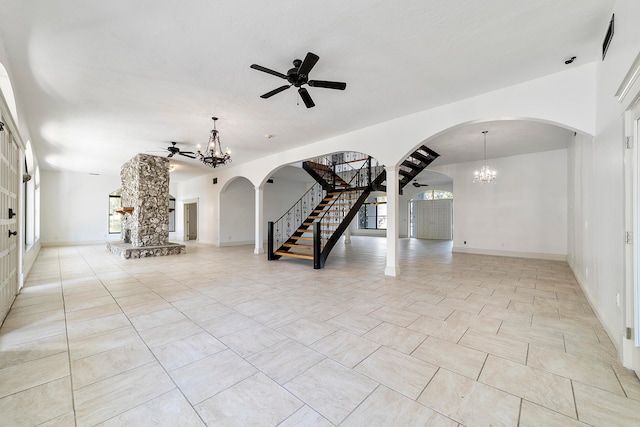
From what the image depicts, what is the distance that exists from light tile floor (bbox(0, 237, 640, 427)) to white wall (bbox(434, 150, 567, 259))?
12.6ft

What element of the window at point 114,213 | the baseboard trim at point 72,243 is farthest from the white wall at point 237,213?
the baseboard trim at point 72,243

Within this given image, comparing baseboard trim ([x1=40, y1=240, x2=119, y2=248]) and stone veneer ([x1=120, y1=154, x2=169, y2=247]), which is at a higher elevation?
stone veneer ([x1=120, y1=154, x2=169, y2=247])

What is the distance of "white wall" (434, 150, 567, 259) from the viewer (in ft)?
24.0

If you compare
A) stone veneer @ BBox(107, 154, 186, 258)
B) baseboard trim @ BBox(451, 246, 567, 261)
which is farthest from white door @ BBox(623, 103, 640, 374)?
stone veneer @ BBox(107, 154, 186, 258)

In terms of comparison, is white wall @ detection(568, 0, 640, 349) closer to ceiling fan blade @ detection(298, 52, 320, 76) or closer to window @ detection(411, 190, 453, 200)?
ceiling fan blade @ detection(298, 52, 320, 76)

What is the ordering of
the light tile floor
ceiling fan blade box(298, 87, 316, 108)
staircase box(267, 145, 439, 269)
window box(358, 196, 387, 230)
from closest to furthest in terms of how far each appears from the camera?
the light tile floor
ceiling fan blade box(298, 87, 316, 108)
staircase box(267, 145, 439, 269)
window box(358, 196, 387, 230)

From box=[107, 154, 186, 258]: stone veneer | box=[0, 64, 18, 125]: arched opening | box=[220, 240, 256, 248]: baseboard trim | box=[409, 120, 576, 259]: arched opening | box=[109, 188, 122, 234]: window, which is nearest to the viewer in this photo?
box=[0, 64, 18, 125]: arched opening

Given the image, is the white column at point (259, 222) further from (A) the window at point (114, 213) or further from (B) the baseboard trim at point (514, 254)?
(A) the window at point (114, 213)

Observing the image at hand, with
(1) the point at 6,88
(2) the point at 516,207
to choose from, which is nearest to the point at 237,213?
(1) the point at 6,88

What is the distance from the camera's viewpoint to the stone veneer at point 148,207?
7871 millimetres

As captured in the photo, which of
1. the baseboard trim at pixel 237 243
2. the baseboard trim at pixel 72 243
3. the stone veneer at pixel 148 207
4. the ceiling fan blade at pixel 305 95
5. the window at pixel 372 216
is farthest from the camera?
the window at pixel 372 216

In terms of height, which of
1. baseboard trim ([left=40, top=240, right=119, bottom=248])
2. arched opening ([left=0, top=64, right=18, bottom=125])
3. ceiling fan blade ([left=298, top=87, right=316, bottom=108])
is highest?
arched opening ([left=0, top=64, right=18, bottom=125])

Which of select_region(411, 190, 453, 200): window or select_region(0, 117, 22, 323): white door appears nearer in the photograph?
select_region(0, 117, 22, 323): white door

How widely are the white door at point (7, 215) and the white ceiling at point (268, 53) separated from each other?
1027 mm
